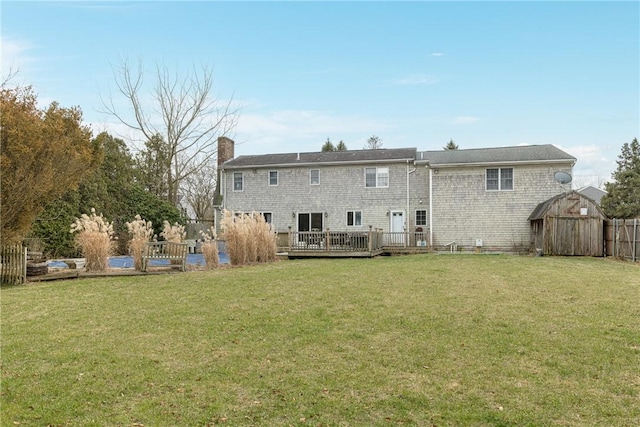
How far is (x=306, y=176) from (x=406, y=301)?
52.9 feet

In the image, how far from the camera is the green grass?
132 inches

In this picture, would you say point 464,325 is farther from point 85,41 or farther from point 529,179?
point 529,179

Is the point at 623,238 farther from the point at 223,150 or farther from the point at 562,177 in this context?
the point at 223,150

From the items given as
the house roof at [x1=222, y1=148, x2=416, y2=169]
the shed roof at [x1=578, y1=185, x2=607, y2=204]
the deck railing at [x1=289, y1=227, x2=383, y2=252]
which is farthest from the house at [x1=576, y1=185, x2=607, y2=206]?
the deck railing at [x1=289, y1=227, x2=383, y2=252]

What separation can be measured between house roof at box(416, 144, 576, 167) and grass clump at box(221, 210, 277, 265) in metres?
9.96

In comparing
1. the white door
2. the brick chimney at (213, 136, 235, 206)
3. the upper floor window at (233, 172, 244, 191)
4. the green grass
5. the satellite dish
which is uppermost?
the brick chimney at (213, 136, 235, 206)

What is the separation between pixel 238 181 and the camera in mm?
23875

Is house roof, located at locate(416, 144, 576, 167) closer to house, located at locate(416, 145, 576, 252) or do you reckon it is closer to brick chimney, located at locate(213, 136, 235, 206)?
house, located at locate(416, 145, 576, 252)

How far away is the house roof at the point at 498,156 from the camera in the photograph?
19328 mm

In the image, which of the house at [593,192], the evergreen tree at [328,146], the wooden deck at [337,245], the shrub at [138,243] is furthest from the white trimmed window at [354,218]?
the house at [593,192]

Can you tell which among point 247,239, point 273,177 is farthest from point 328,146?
point 247,239

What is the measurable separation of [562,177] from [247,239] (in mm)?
14824

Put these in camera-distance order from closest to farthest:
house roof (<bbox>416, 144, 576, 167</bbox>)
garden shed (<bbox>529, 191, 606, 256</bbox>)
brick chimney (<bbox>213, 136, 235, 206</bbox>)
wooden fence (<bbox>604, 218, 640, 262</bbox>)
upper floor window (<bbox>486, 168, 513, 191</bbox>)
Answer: wooden fence (<bbox>604, 218, 640, 262</bbox>) → garden shed (<bbox>529, 191, 606, 256</bbox>) → house roof (<bbox>416, 144, 576, 167</bbox>) → upper floor window (<bbox>486, 168, 513, 191</bbox>) → brick chimney (<bbox>213, 136, 235, 206</bbox>)

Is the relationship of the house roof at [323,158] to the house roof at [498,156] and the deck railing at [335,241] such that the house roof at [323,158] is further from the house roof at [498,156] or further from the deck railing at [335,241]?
the deck railing at [335,241]
